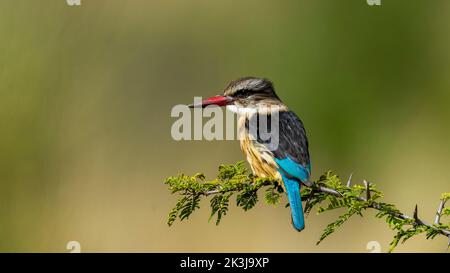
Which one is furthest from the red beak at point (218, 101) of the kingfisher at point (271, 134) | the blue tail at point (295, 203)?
the blue tail at point (295, 203)

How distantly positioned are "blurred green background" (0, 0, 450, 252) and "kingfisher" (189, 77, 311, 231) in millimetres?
1362

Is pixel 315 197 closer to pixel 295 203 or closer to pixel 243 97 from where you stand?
pixel 295 203

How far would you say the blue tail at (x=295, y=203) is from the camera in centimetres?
328

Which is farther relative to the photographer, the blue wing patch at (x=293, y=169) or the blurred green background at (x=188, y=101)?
the blurred green background at (x=188, y=101)

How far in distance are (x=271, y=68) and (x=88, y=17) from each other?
5.67ft

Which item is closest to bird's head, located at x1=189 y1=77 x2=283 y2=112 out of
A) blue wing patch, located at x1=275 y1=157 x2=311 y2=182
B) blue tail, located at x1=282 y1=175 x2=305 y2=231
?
blue wing patch, located at x1=275 y1=157 x2=311 y2=182

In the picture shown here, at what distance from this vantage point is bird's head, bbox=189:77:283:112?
4285mm

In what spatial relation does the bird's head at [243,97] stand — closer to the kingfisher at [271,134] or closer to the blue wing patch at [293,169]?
the kingfisher at [271,134]

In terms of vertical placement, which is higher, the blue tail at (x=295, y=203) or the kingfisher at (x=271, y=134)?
the kingfisher at (x=271, y=134)

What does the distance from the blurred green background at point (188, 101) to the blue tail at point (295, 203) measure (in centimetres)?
198

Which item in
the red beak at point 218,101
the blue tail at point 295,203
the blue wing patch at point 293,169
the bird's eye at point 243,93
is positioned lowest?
the blue tail at point 295,203

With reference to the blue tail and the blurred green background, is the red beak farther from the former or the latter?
the blurred green background

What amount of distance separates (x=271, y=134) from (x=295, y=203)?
649mm

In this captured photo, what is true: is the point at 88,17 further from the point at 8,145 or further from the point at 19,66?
the point at 8,145
